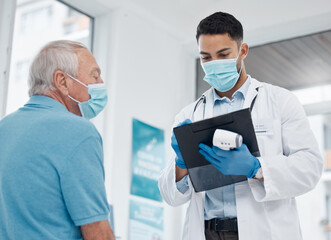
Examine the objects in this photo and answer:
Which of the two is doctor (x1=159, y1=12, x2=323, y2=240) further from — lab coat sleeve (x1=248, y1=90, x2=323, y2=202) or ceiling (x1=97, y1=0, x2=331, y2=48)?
ceiling (x1=97, y1=0, x2=331, y2=48)

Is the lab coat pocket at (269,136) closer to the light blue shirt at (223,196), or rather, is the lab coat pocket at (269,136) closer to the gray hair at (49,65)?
the light blue shirt at (223,196)

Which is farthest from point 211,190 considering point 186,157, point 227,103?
point 227,103

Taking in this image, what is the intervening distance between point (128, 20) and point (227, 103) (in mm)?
1658

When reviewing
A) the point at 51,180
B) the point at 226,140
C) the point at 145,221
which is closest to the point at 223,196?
the point at 226,140

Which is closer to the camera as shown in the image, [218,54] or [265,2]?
[218,54]

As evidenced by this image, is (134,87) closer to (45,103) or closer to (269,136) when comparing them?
(269,136)

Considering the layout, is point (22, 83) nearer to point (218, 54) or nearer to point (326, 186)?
point (218, 54)

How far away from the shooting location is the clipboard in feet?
4.80

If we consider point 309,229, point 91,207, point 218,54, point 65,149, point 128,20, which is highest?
point 128,20

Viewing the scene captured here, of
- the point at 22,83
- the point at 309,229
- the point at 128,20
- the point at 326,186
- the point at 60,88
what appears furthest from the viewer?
the point at 326,186

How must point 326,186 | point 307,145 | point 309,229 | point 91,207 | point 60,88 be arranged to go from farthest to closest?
point 326,186, point 309,229, point 307,145, point 60,88, point 91,207

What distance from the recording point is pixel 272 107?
1.69 metres

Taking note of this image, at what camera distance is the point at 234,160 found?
4.88ft

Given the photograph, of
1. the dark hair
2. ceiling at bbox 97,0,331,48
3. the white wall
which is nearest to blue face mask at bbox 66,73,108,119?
the dark hair
